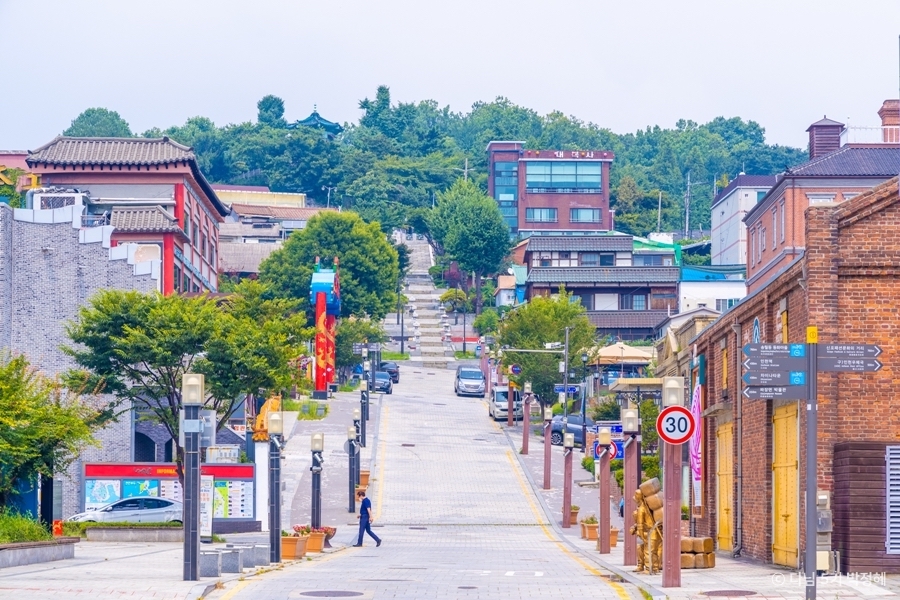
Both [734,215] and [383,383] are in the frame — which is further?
[734,215]

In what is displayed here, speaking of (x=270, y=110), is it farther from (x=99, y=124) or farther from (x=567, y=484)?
(x=567, y=484)

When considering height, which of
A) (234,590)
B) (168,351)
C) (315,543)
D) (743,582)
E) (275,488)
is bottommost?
(315,543)

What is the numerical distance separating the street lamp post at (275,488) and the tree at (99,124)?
6097 inches

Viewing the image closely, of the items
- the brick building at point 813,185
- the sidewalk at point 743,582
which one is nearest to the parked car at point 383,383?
the brick building at point 813,185

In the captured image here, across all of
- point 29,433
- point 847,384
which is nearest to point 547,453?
point 29,433

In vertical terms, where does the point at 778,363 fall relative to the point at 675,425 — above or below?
Answer: above

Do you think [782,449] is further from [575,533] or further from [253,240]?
[253,240]

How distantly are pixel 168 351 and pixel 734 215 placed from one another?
2683 inches

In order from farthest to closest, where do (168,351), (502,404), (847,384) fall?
(502,404) < (168,351) < (847,384)

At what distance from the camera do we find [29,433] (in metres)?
31.2

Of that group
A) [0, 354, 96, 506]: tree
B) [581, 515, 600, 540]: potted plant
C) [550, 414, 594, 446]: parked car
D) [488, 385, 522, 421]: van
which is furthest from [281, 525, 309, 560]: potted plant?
[488, 385, 522, 421]: van

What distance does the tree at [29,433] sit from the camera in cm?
3080

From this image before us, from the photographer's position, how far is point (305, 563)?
94.4 ft

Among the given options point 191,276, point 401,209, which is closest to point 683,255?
point 401,209
